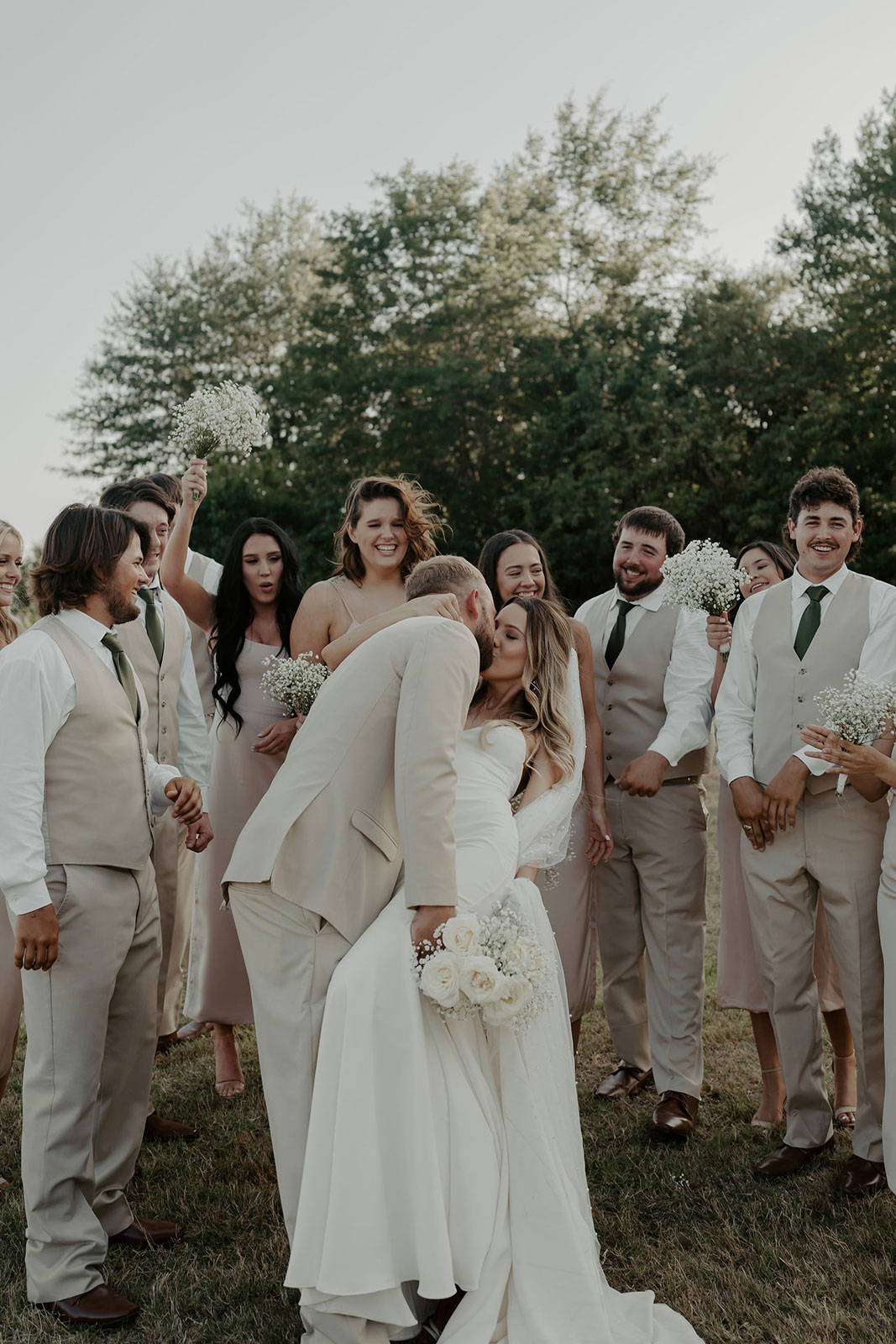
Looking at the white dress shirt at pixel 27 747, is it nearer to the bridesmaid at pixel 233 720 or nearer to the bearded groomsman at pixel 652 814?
the bridesmaid at pixel 233 720

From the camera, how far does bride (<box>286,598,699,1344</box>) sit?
3492 millimetres

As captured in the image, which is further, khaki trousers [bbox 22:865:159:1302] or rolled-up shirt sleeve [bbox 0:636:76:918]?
khaki trousers [bbox 22:865:159:1302]

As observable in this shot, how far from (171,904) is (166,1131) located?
3.60ft

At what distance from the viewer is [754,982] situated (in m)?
5.96

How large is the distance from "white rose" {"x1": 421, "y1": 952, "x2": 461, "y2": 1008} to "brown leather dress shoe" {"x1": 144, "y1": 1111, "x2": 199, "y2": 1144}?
2.74 metres

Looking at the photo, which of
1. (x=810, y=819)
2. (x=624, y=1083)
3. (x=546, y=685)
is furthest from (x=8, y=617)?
(x=624, y=1083)

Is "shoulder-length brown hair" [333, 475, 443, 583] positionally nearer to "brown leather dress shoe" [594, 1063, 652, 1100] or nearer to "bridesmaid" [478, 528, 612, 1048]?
"bridesmaid" [478, 528, 612, 1048]

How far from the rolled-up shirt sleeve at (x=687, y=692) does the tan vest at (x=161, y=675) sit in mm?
2341

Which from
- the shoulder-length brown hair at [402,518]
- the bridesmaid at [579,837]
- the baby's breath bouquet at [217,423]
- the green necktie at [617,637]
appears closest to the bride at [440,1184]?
the bridesmaid at [579,837]

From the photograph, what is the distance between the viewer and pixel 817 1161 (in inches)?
202

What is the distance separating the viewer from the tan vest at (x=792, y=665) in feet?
16.8

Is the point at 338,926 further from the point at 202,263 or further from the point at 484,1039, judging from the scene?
the point at 202,263

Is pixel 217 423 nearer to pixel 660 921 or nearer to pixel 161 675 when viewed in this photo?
pixel 161 675

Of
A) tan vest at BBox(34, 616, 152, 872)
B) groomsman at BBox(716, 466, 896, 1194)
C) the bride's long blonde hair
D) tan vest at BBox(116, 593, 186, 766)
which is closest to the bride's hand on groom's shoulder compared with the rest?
tan vest at BBox(34, 616, 152, 872)
